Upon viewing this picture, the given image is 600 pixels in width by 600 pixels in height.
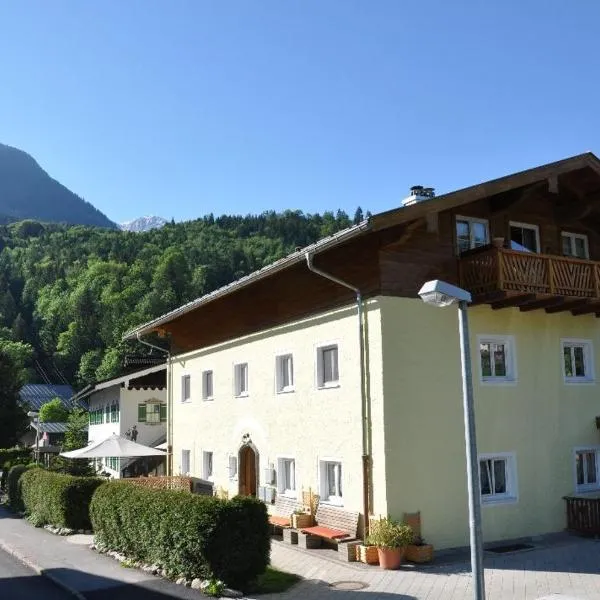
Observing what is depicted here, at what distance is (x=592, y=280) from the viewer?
53.6ft

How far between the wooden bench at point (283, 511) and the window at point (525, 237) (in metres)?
8.48

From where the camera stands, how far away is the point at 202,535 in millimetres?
11688

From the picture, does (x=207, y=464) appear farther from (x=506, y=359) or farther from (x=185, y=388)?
(x=506, y=359)

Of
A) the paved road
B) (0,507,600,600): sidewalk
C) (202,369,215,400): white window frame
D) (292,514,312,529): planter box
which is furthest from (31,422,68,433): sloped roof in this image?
(292,514,312,529): planter box

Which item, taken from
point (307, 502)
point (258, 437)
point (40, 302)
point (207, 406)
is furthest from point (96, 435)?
point (40, 302)

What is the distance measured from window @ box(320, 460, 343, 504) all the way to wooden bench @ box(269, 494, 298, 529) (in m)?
1.17

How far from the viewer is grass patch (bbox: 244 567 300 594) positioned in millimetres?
11809

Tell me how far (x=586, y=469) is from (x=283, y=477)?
7.66 meters

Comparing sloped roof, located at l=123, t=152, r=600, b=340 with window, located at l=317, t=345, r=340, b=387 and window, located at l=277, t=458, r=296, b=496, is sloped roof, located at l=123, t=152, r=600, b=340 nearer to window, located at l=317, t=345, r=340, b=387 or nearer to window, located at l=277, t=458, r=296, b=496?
window, located at l=317, t=345, r=340, b=387

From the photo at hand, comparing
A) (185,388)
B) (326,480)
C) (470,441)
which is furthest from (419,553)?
(185,388)

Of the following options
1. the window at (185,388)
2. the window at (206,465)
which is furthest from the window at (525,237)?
the window at (185,388)

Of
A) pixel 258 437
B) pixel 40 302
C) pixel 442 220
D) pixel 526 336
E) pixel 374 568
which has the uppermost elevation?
pixel 40 302

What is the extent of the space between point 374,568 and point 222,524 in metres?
3.61

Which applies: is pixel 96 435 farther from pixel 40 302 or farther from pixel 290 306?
pixel 40 302
